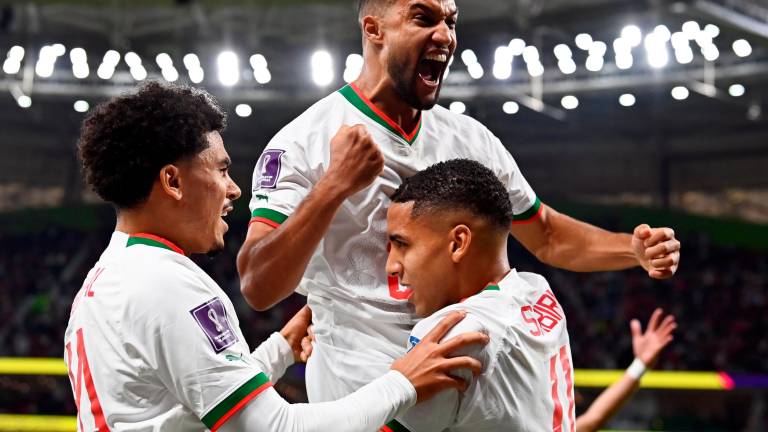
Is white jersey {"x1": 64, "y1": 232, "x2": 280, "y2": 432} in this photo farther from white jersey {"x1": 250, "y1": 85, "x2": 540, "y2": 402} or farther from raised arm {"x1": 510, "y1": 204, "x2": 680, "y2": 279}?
raised arm {"x1": 510, "y1": 204, "x2": 680, "y2": 279}

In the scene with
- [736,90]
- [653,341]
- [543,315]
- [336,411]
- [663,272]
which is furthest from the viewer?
[736,90]

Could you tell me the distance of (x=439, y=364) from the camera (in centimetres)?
180

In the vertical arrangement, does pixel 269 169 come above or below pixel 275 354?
above

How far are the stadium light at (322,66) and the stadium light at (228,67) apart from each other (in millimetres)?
1342

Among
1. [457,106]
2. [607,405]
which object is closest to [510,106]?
[457,106]

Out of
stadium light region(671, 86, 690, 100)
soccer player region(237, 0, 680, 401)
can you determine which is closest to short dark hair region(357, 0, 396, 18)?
soccer player region(237, 0, 680, 401)

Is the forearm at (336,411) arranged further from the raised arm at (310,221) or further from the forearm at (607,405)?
the forearm at (607,405)

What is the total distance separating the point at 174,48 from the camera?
15680mm

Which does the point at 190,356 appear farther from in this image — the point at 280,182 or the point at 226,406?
the point at 280,182

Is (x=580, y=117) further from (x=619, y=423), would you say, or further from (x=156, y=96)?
(x=156, y=96)

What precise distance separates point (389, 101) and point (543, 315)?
77 cm

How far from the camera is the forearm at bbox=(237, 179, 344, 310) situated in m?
1.97

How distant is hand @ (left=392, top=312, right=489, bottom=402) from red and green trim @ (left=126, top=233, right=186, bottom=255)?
22.3 inches

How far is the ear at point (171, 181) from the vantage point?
1851mm
